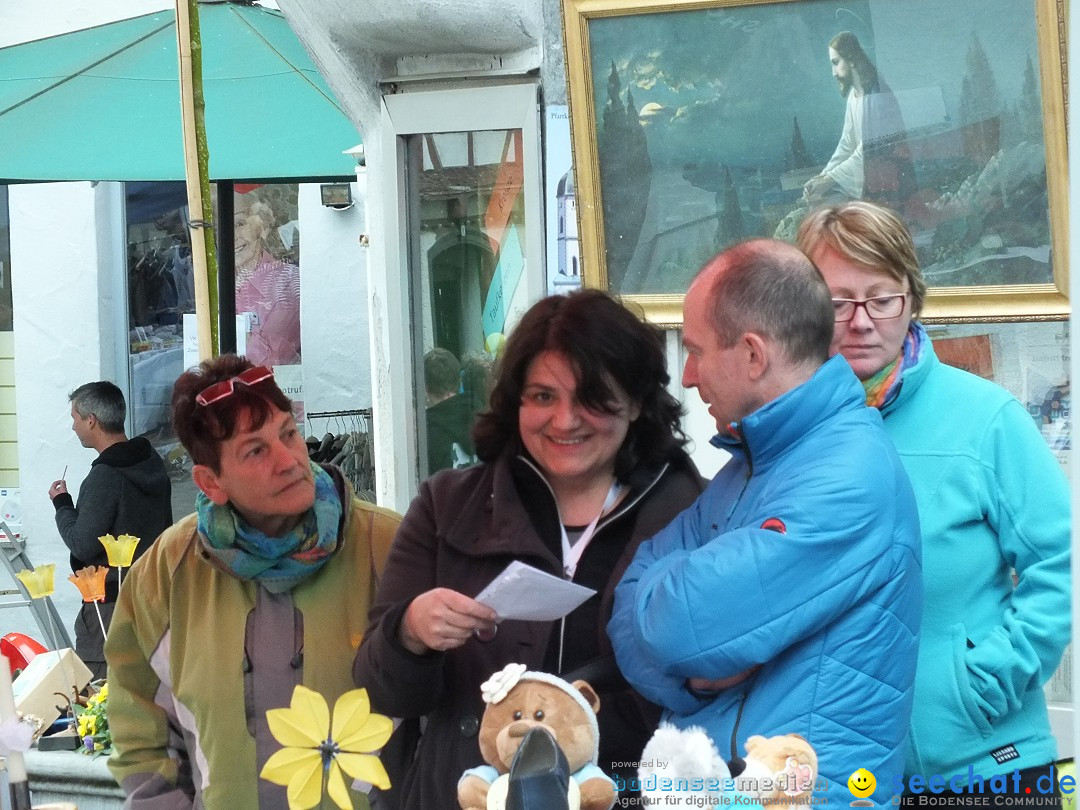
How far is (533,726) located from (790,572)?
1.11 ft

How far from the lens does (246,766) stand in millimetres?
2205

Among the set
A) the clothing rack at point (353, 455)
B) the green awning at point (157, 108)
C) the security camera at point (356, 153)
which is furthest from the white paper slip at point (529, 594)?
the clothing rack at point (353, 455)

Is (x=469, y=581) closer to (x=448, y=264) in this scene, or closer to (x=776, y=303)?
(x=776, y=303)

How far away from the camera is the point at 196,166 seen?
2982 millimetres

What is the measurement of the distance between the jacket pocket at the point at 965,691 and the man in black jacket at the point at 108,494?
3562 mm

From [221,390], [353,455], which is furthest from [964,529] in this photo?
[353,455]

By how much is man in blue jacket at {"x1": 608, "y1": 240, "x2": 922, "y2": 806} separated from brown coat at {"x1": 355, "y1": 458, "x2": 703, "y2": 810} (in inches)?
11.2

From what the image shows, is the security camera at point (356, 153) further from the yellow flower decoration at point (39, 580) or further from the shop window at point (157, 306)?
the shop window at point (157, 306)

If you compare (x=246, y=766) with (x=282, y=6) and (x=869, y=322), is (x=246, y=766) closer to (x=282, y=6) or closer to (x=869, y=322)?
(x=869, y=322)

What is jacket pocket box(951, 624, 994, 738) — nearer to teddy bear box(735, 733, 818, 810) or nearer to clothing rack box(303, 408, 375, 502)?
teddy bear box(735, 733, 818, 810)

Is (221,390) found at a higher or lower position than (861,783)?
higher

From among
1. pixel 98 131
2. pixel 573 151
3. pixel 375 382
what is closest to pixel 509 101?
pixel 573 151

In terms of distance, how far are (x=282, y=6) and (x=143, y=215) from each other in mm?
4637

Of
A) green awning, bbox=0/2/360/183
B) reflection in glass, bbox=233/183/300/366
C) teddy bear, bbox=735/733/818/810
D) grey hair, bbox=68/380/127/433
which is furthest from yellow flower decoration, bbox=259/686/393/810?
reflection in glass, bbox=233/183/300/366
